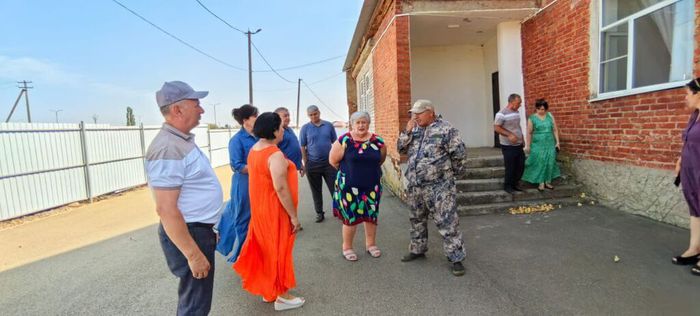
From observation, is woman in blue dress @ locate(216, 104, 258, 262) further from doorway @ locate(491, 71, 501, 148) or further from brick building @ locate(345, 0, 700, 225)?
doorway @ locate(491, 71, 501, 148)

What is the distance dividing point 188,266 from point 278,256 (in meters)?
0.93

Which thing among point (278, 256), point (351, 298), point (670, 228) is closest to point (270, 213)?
point (278, 256)

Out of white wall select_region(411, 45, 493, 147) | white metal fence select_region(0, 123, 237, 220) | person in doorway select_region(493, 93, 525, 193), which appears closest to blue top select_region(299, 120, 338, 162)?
person in doorway select_region(493, 93, 525, 193)

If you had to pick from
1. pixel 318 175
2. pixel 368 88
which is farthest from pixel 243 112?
pixel 368 88

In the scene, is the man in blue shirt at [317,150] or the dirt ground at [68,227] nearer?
the dirt ground at [68,227]

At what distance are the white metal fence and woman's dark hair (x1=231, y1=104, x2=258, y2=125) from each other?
5.22 metres

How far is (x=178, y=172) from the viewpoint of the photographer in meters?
1.82

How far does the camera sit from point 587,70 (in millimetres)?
5551

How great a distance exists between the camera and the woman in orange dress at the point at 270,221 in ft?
9.01

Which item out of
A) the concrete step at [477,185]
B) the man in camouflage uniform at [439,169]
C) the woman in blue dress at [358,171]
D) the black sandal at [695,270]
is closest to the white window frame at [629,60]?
the concrete step at [477,185]

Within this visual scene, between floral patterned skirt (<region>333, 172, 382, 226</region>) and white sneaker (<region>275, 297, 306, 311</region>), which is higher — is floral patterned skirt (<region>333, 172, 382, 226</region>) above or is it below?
above

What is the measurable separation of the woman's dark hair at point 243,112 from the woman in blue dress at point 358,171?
948 millimetres

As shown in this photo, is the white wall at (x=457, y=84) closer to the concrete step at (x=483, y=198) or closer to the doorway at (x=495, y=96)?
the doorway at (x=495, y=96)

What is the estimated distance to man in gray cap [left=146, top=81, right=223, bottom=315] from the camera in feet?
5.87
